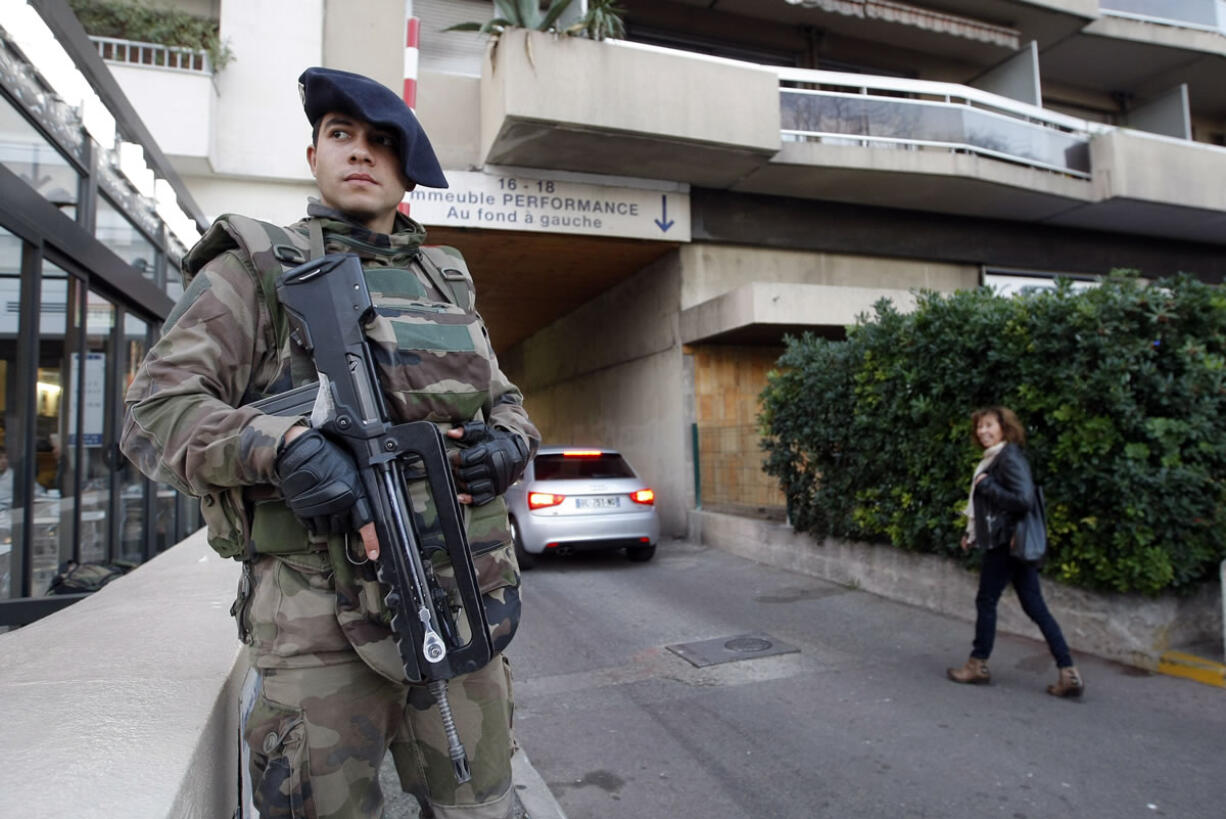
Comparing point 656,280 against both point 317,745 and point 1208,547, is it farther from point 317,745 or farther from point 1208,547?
point 317,745

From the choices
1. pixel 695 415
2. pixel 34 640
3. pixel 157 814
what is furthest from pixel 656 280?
pixel 157 814

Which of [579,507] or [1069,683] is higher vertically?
[579,507]

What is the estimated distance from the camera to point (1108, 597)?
4.75 meters

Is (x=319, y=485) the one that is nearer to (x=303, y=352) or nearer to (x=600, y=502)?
(x=303, y=352)

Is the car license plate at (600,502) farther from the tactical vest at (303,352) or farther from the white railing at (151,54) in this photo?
the white railing at (151,54)

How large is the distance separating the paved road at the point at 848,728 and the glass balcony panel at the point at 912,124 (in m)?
7.33

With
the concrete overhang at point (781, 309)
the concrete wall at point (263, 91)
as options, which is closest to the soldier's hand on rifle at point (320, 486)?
the concrete overhang at point (781, 309)

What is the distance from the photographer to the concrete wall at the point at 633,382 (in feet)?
36.7

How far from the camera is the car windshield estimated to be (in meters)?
8.57

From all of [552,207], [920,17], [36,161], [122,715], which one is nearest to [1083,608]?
[122,715]

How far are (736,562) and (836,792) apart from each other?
5.68m

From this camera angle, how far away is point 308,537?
1.40 meters

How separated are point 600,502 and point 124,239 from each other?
5.18 metres

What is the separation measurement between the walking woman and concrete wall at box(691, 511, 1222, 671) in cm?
76
